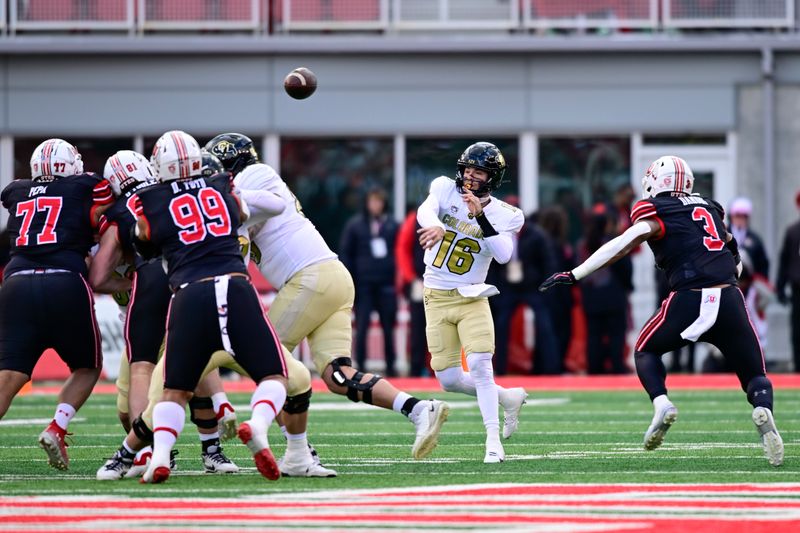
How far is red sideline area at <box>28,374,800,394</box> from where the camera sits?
15.5 metres

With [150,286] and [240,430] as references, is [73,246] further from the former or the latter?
[240,430]

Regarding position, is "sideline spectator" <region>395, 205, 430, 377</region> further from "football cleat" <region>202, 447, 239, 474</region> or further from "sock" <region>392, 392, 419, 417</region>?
"football cleat" <region>202, 447, 239, 474</region>

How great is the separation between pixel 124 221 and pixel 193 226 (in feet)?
3.14

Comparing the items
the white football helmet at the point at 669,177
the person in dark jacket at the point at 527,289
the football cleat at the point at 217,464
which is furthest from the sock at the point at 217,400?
the person in dark jacket at the point at 527,289

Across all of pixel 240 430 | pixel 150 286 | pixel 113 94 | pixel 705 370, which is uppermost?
pixel 113 94

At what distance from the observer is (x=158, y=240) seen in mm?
7465

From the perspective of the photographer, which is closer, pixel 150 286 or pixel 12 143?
pixel 150 286

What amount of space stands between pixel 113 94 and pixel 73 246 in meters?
12.3

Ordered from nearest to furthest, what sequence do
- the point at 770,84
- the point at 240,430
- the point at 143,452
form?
the point at 240,430 < the point at 143,452 < the point at 770,84

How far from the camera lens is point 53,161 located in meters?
8.56

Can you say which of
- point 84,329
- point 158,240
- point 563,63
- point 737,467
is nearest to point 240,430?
point 158,240

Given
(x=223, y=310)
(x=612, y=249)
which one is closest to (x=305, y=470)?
(x=223, y=310)

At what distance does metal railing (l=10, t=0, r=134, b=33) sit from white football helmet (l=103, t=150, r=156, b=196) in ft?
40.7

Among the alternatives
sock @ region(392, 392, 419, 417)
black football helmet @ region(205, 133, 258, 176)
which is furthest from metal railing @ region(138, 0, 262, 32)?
sock @ region(392, 392, 419, 417)
